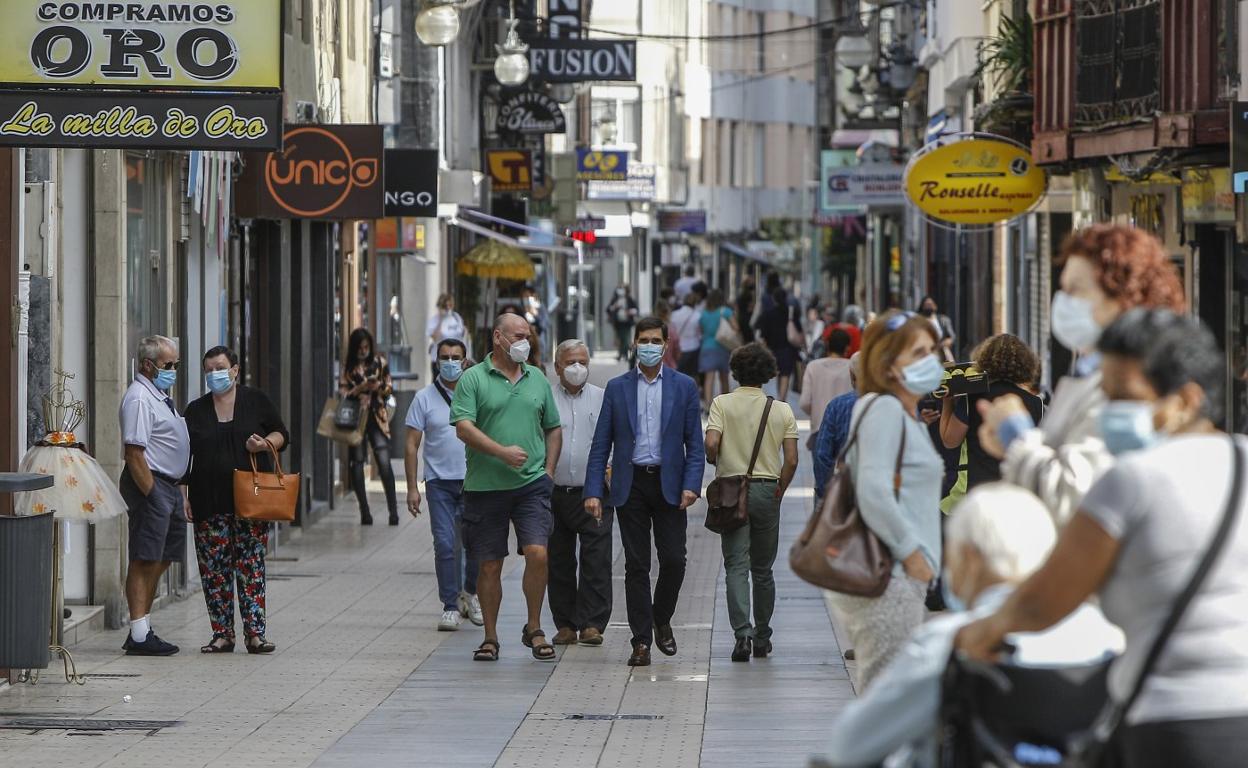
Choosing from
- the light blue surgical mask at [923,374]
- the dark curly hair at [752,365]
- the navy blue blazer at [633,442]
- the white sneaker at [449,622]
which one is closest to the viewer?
the light blue surgical mask at [923,374]

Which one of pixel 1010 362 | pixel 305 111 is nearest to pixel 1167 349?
pixel 1010 362

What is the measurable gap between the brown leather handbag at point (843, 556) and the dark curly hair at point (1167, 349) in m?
2.37

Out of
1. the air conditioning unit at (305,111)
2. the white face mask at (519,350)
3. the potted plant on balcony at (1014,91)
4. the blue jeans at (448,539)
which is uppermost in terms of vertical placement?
the potted plant on balcony at (1014,91)

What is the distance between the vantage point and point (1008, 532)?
5.06m

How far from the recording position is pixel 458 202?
32.5 metres

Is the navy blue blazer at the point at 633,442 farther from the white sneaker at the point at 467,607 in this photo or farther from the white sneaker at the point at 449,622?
the white sneaker at the point at 467,607

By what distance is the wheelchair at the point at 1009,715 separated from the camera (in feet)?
16.1

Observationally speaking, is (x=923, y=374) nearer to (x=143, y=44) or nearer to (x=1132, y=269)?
(x=1132, y=269)

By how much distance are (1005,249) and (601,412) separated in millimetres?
20968

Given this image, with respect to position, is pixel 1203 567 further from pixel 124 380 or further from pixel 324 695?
pixel 124 380

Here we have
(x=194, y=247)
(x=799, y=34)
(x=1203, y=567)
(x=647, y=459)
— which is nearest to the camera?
(x=1203, y=567)

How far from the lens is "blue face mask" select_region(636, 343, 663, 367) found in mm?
12781

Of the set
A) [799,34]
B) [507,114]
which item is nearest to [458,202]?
[507,114]

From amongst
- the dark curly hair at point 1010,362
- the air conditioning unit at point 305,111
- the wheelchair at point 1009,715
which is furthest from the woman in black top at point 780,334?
the wheelchair at point 1009,715
